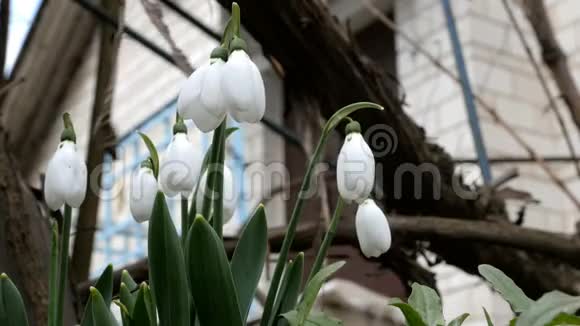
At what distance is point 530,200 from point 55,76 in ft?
14.4

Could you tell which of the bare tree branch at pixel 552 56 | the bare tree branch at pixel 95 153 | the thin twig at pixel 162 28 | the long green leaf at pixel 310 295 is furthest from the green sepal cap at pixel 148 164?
the bare tree branch at pixel 552 56

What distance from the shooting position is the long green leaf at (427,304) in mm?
771

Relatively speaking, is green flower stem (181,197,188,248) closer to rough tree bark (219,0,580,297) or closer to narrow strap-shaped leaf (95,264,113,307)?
narrow strap-shaped leaf (95,264,113,307)

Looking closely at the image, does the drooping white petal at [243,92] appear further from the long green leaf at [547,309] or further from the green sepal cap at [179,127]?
the long green leaf at [547,309]

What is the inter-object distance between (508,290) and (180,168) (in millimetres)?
298

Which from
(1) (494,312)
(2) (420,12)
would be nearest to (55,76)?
(2) (420,12)

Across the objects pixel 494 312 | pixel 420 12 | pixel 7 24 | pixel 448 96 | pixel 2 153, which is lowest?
pixel 494 312

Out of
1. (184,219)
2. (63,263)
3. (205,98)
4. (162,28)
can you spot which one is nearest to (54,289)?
(63,263)

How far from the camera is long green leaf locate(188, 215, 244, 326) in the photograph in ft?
2.34

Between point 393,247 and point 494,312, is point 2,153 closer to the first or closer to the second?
point 393,247

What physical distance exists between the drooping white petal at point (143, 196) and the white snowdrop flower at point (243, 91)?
175 mm

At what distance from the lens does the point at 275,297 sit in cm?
85

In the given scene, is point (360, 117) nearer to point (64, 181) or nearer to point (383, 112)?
point (383, 112)

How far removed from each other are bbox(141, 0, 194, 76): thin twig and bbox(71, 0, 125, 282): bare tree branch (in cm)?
17
